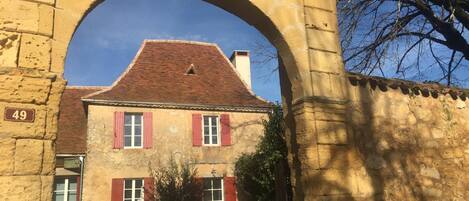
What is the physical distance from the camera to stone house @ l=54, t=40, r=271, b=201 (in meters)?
14.8

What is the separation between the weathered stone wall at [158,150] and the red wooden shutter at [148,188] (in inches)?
9.0

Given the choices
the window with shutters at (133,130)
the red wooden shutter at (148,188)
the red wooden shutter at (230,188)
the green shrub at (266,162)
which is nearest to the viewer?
the green shrub at (266,162)

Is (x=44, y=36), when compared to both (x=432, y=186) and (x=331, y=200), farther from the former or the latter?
(x=432, y=186)

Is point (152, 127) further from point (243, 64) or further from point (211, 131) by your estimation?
point (243, 64)

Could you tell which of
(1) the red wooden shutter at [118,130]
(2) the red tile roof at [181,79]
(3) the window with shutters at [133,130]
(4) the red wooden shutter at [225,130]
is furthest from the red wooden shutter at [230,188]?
(1) the red wooden shutter at [118,130]

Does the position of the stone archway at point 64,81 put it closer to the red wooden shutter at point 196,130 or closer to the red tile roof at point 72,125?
the red wooden shutter at point 196,130

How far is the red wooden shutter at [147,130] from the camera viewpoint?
15430 mm

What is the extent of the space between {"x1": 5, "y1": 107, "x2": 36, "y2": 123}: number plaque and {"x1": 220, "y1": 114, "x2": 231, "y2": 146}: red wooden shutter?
13.2 metres

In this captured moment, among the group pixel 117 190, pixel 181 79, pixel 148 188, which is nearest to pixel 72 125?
pixel 117 190

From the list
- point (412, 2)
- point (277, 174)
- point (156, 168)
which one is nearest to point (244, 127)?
point (156, 168)

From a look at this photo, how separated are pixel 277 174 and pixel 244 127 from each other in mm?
11740

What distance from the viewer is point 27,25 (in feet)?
11.8

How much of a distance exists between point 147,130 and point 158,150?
0.84 meters

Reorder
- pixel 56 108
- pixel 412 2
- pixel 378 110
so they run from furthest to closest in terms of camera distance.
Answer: pixel 412 2
pixel 378 110
pixel 56 108
